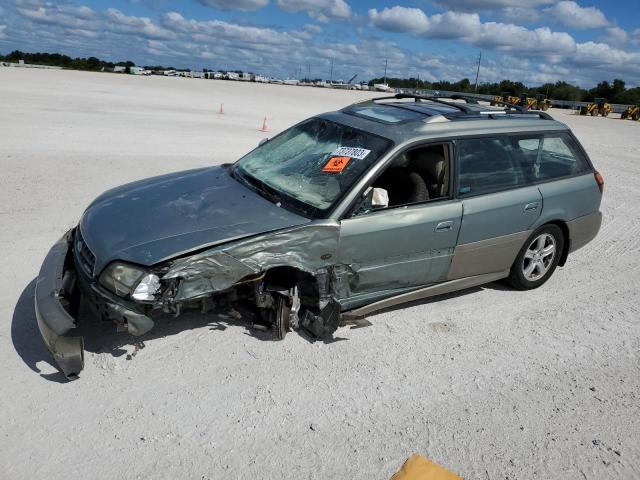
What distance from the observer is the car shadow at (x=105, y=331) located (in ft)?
12.1

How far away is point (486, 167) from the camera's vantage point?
15.8 feet

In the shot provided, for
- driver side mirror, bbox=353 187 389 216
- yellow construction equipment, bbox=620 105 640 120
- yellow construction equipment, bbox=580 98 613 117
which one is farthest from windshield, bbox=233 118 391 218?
yellow construction equipment, bbox=580 98 613 117

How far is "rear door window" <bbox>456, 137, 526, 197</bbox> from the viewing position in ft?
15.3

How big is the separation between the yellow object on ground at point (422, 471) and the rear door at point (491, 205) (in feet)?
6.69

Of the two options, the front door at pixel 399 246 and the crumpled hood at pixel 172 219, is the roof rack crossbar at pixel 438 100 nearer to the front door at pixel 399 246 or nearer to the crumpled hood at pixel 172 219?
the front door at pixel 399 246

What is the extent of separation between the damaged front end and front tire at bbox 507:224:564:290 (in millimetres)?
2157

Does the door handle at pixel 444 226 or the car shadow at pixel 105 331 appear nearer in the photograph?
the car shadow at pixel 105 331

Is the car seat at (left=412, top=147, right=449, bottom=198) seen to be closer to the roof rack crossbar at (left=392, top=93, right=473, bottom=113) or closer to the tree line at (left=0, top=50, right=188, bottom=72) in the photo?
the roof rack crossbar at (left=392, top=93, right=473, bottom=113)

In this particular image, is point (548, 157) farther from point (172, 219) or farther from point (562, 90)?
point (562, 90)

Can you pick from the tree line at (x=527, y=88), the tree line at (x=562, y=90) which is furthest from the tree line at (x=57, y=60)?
the tree line at (x=562, y=90)

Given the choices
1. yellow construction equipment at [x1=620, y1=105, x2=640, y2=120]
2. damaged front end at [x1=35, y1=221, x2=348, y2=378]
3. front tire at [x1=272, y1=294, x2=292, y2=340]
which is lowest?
front tire at [x1=272, y1=294, x2=292, y2=340]

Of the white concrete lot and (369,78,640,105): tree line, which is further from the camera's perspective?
(369,78,640,105): tree line

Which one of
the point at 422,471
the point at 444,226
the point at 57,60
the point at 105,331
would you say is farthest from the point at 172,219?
the point at 57,60

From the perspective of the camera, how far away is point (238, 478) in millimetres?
2820
